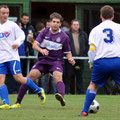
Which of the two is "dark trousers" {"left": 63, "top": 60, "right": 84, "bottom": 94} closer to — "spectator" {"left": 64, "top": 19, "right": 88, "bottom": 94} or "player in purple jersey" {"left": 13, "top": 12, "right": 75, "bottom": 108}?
"spectator" {"left": 64, "top": 19, "right": 88, "bottom": 94}

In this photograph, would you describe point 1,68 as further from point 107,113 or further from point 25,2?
point 25,2

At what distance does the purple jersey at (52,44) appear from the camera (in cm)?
1026

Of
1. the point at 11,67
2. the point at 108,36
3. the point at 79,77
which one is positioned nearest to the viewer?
the point at 108,36

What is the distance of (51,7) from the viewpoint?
786 inches

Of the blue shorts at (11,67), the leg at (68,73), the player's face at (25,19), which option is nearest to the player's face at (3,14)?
the blue shorts at (11,67)

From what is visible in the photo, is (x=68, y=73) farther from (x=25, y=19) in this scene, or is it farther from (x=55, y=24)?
(x=55, y=24)

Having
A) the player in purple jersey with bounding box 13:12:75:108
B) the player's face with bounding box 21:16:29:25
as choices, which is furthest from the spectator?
the player in purple jersey with bounding box 13:12:75:108

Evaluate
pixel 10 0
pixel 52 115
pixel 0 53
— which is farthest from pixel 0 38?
pixel 10 0

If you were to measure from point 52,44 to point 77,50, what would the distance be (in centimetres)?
470

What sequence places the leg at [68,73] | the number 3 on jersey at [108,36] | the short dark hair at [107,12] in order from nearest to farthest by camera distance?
the number 3 on jersey at [108,36]
the short dark hair at [107,12]
the leg at [68,73]

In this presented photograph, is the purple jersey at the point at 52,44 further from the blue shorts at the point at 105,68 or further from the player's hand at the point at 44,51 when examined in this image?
the blue shorts at the point at 105,68

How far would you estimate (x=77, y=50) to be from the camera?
14.9 metres

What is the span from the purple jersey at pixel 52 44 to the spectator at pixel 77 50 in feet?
14.4

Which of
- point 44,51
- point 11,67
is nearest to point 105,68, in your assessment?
point 44,51
